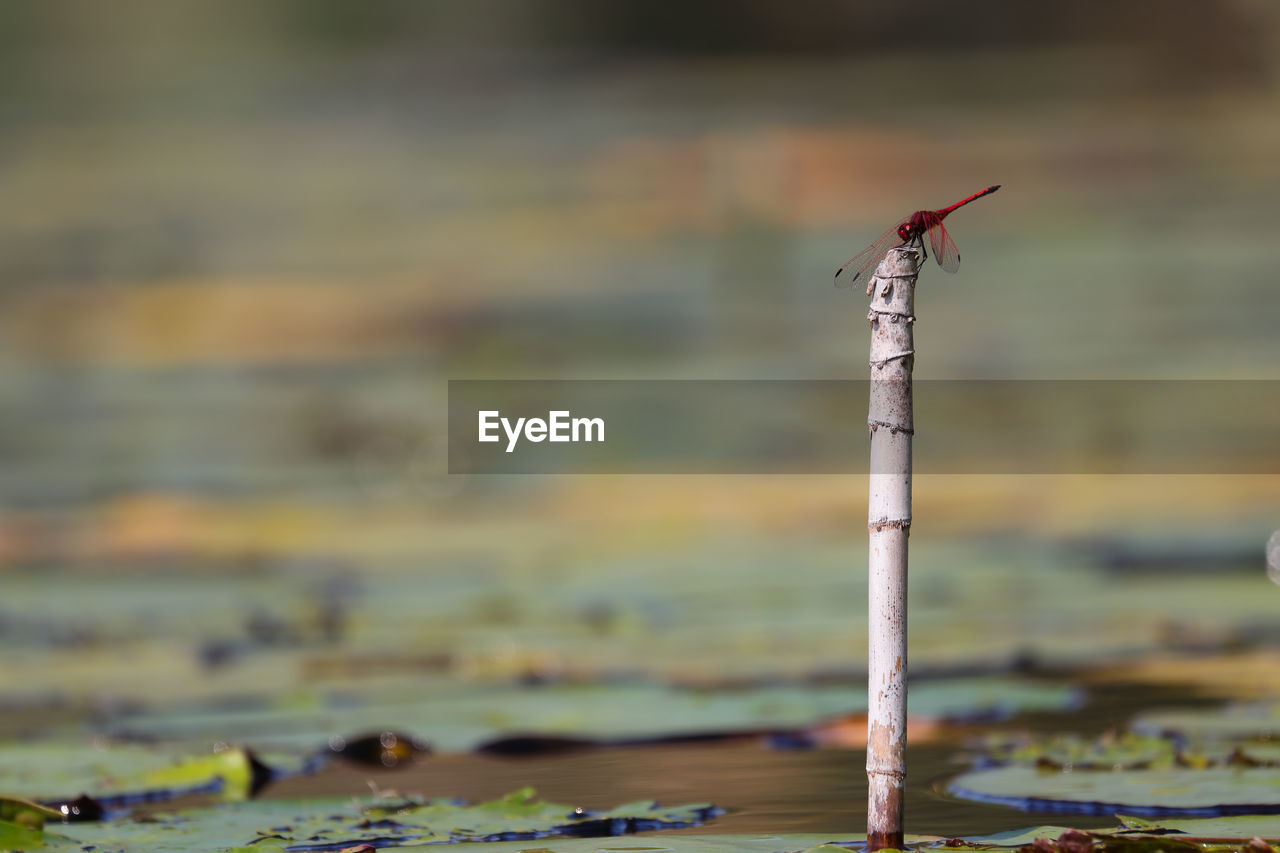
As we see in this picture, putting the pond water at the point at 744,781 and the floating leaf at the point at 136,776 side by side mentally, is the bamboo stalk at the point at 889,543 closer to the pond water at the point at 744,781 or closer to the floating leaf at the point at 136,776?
the pond water at the point at 744,781

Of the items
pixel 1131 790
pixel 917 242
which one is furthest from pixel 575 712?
pixel 917 242

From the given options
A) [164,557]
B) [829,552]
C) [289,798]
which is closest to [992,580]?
[829,552]

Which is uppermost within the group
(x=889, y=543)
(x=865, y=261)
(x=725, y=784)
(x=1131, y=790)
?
(x=865, y=261)

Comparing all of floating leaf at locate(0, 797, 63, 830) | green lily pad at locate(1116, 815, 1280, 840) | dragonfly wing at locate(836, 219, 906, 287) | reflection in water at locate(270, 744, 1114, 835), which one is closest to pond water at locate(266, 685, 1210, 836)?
reflection in water at locate(270, 744, 1114, 835)

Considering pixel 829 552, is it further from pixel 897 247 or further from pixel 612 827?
pixel 897 247

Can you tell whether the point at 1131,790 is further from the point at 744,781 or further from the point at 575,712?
the point at 575,712

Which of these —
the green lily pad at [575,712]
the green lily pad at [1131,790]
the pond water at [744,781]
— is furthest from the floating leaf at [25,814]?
the green lily pad at [1131,790]

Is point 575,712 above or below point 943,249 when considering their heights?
below
